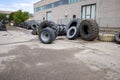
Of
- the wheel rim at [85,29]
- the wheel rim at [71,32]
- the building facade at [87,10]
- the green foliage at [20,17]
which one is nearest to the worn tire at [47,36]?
the wheel rim at [71,32]

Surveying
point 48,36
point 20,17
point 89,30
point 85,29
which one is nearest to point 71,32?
point 85,29

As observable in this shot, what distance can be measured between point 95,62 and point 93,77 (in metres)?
1.55

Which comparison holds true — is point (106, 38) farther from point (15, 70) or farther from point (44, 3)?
point (44, 3)

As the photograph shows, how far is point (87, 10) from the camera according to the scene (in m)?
21.3

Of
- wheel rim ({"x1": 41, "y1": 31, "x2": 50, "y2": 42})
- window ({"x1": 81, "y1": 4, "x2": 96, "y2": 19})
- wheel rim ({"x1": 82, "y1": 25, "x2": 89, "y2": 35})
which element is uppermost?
window ({"x1": 81, "y1": 4, "x2": 96, "y2": 19})

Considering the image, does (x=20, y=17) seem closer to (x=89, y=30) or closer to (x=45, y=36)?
(x=45, y=36)

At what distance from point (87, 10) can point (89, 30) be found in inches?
424

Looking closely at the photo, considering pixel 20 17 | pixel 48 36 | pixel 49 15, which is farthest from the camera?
pixel 20 17

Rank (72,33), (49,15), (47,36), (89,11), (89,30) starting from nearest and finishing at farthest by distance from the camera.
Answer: (47,36) → (89,30) → (72,33) → (89,11) → (49,15)

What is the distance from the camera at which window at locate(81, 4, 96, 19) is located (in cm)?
2009

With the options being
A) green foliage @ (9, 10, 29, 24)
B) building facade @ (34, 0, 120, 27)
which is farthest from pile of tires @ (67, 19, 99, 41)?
green foliage @ (9, 10, 29, 24)

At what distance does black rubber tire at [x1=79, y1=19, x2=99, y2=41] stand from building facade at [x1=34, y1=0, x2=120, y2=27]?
5.98 m

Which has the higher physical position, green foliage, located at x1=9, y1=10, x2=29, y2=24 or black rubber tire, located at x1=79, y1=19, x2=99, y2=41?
green foliage, located at x1=9, y1=10, x2=29, y2=24

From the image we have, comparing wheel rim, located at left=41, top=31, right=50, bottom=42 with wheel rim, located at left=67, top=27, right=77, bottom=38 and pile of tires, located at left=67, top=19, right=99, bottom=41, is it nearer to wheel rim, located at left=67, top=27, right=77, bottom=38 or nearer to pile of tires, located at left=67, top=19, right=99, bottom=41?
pile of tires, located at left=67, top=19, right=99, bottom=41
